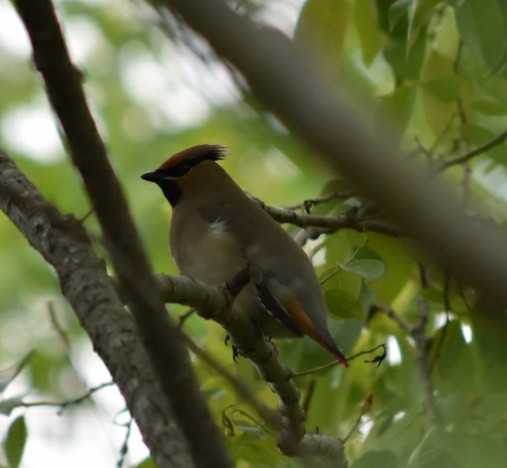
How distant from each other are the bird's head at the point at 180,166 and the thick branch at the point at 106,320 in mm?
2164

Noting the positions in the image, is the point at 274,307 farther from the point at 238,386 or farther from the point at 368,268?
the point at 238,386

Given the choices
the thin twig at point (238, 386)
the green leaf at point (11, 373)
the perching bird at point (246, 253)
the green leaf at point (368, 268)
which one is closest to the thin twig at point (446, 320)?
the green leaf at point (368, 268)

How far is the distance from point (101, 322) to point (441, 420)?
4.54ft

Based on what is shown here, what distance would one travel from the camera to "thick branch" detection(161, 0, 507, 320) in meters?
0.98

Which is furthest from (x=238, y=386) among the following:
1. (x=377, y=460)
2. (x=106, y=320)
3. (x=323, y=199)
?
(x=323, y=199)

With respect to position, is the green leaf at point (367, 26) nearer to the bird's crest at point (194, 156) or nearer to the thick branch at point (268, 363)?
the thick branch at point (268, 363)

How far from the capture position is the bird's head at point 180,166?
4.77m

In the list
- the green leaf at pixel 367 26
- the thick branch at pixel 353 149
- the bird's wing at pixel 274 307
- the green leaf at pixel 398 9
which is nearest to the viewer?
the thick branch at pixel 353 149

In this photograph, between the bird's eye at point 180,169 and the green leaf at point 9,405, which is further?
the bird's eye at point 180,169

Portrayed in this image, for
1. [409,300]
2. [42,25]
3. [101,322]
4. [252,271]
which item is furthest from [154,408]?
[409,300]

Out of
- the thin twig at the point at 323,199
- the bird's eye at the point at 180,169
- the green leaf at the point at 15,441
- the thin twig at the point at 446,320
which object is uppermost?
the bird's eye at the point at 180,169

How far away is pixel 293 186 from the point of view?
713 cm

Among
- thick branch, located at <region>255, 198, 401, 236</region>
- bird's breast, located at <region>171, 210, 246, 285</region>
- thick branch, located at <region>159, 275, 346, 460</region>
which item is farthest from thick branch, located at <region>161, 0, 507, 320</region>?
bird's breast, located at <region>171, 210, 246, 285</region>

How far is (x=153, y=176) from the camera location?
4.80 metres
